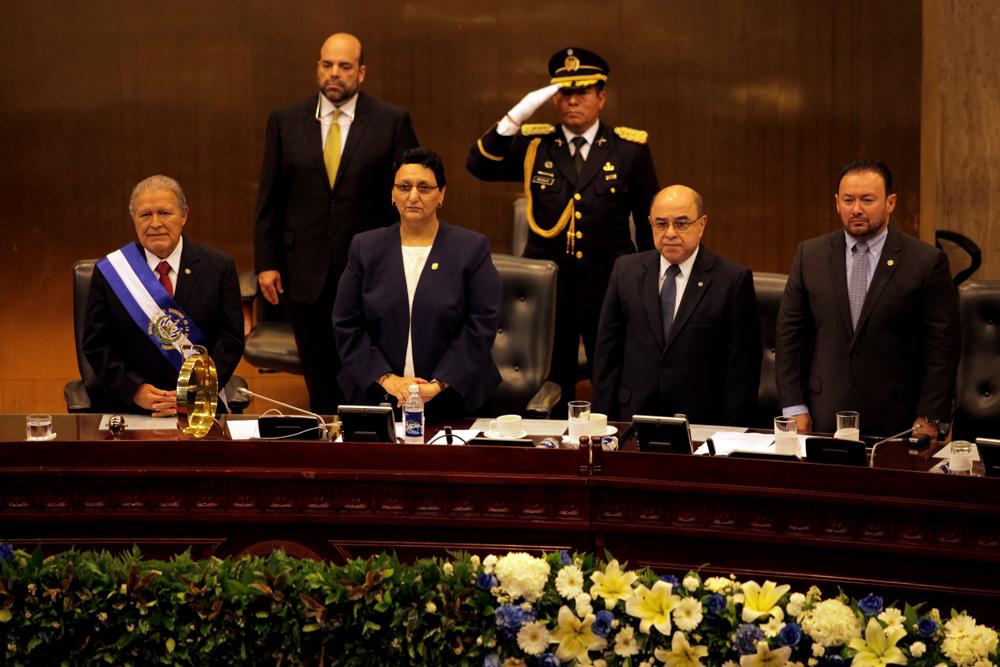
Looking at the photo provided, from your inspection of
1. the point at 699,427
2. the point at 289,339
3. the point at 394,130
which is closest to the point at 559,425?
the point at 699,427

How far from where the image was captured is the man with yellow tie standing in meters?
5.04

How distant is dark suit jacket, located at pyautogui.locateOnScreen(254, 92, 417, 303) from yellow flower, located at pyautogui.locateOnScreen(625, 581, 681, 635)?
2.90 metres

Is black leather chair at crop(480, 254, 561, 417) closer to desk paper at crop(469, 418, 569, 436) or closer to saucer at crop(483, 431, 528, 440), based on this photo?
desk paper at crop(469, 418, 569, 436)

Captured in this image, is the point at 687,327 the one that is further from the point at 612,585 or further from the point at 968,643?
the point at 968,643

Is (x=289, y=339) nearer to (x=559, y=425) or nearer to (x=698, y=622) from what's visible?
(x=559, y=425)

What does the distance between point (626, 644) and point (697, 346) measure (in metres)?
1.79

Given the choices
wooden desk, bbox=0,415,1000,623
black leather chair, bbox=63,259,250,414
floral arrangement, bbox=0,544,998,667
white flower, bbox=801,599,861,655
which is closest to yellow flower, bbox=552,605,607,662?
floral arrangement, bbox=0,544,998,667

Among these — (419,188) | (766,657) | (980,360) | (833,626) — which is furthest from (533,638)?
(980,360)

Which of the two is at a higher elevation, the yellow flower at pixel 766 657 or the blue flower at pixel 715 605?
the blue flower at pixel 715 605

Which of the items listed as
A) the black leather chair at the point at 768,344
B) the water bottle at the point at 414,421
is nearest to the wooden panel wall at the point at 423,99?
the black leather chair at the point at 768,344

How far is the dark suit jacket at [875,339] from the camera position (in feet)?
12.7

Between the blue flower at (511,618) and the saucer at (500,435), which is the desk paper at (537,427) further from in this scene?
the blue flower at (511,618)

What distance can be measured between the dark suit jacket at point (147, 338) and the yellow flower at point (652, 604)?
202 cm

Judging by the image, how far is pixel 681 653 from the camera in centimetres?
232
